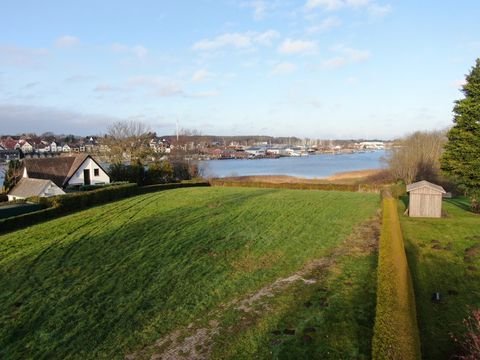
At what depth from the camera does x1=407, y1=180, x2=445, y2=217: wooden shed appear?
20250 millimetres

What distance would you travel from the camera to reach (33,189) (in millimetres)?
29562

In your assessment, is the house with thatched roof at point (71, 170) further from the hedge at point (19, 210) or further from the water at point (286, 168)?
the water at point (286, 168)

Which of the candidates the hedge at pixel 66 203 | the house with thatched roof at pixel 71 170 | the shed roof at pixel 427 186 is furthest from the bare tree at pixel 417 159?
the house with thatched roof at pixel 71 170

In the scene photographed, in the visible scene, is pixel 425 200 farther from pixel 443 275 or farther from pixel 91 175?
pixel 91 175

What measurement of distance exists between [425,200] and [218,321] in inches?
633

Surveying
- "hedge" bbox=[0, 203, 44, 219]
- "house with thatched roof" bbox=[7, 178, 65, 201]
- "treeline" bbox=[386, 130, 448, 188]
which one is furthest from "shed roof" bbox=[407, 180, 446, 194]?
"house with thatched roof" bbox=[7, 178, 65, 201]

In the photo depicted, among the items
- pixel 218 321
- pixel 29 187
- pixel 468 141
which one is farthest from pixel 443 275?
pixel 29 187

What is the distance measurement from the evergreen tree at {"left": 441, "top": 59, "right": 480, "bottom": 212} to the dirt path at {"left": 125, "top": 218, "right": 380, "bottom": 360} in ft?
37.4

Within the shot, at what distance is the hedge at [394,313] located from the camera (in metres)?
5.64

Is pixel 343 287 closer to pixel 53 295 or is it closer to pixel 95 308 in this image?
pixel 95 308

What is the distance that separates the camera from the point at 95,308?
8.91 metres

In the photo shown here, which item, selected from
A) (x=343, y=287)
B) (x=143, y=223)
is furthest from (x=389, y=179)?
(x=343, y=287)

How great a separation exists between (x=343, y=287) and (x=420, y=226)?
981cm

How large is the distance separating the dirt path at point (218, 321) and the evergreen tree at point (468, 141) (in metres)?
11.4
